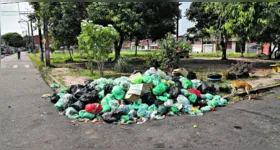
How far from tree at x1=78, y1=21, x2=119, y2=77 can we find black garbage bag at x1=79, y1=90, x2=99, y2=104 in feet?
15.0

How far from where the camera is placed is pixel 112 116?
4.79m

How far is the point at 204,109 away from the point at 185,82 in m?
1.27

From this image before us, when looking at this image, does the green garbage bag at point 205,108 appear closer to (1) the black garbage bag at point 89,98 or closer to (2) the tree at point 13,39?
(1) the black garbage bag at point 89,98

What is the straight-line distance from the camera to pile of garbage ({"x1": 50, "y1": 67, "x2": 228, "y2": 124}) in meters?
5.02

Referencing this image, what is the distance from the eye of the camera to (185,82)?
6566 millimetres

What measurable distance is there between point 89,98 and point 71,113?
0.60m

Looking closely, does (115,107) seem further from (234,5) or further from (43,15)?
(43,15)

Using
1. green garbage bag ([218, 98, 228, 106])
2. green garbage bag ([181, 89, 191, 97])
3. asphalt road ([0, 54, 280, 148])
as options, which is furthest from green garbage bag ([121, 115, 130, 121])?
green garbage bag ([218, 98, 228, 106])

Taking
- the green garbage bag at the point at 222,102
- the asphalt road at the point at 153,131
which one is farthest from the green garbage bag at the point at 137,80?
the green garbage bag at the point at 222,102

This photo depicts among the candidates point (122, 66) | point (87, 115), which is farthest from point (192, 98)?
point (122, 66)

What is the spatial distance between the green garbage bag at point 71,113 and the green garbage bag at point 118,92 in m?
1.01

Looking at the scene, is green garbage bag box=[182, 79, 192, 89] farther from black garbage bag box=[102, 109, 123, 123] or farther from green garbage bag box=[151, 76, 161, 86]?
black garbage bag box=[102, 109, 123, 123]

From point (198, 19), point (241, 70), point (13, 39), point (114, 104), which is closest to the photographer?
point (114, 104)

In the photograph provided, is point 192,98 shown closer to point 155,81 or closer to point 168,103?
point 168,103
